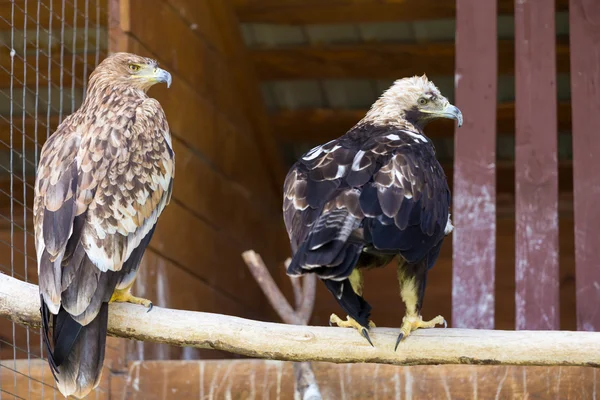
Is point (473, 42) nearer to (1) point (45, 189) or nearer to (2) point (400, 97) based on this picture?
(2) point (400, 97)

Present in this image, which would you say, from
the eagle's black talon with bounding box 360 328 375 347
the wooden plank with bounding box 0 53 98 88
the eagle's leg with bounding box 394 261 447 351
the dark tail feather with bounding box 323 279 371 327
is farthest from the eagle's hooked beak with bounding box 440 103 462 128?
the wooden plank with bounding box 0 53 98 88

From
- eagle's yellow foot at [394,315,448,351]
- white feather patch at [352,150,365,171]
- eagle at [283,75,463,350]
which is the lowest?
eagle's yellow foot at [394,315,448,351]

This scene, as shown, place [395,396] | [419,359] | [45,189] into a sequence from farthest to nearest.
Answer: [395,396]
[45,189]
[419,359]

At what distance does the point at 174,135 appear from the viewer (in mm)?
7535

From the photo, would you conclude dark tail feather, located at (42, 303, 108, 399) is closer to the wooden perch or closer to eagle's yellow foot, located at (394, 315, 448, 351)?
the wooden perch

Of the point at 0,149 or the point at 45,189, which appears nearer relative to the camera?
the point at 45,189

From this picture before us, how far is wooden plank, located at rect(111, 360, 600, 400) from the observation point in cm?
589

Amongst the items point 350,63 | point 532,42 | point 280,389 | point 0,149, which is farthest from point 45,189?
point 350,63

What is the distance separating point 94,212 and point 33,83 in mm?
3474

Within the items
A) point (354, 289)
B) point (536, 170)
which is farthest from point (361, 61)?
point (354, 289)

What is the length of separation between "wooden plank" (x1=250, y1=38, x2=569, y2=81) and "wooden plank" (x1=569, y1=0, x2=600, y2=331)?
6.69ft

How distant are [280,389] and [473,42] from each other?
6.99ft

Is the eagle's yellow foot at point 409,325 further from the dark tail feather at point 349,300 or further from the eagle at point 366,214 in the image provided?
the dark tail feather at point 349,300

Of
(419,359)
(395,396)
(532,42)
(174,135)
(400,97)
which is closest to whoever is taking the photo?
(419,359)
